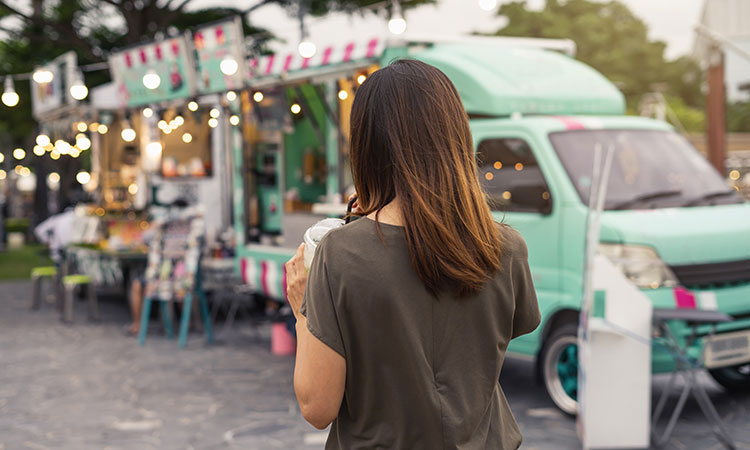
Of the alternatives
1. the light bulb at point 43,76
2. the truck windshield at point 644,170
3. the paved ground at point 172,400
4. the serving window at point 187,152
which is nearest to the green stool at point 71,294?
the paved ground at point 172,400

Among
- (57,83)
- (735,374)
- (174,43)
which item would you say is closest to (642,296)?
(735,374)

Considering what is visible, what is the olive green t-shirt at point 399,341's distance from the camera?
65.9 inches

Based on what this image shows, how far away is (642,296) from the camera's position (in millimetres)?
4992

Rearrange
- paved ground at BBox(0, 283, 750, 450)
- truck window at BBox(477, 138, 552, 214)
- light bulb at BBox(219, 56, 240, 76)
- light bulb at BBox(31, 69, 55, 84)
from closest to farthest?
paved ground at BBox(0, 283, 750, 450) → truck window at BBox(477, 138, 552, 214) → light bulb at BBox(219, 56, 240, 76) → light bulb at BBox(31, 69, 55, 84)

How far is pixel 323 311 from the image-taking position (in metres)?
1.67

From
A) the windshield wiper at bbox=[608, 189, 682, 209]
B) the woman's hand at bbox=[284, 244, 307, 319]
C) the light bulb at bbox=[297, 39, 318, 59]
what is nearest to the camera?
the woman's hand at bbox=[284, 244, 307, 319]

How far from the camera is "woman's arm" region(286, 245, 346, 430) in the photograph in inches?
66.7

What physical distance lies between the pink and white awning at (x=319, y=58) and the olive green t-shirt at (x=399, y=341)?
17.9ft

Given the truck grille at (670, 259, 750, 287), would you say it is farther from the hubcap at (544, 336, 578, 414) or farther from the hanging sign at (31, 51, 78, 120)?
the hanging sign at (31, 51, 78, 120)

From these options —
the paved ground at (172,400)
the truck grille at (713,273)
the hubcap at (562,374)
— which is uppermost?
the truck grille at (713,273)

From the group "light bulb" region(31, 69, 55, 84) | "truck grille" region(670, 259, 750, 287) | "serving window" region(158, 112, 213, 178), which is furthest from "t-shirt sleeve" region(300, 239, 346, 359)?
"light bulb" region(31, 69, 55, 84)

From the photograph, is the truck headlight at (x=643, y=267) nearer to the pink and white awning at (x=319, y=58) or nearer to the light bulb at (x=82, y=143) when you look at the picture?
the pink and white awning at (x=319, y=58)

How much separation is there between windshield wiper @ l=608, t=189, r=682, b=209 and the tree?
33642 mm

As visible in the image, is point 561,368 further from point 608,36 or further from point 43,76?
point 608,36
